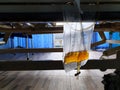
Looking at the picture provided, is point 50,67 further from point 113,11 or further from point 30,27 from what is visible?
point 30,27

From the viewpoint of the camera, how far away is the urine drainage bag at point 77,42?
0.88m

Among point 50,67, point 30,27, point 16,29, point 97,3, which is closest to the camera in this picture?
point 97,3

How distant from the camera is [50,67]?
134cm

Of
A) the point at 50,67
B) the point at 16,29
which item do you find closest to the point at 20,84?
the point at 16,29

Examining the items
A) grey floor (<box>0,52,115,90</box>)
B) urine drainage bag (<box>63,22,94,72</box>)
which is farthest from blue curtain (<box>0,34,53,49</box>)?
urine drainage bag (<box>63,22,94,72</box>)

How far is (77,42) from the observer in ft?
2.97

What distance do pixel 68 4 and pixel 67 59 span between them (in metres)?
0.23

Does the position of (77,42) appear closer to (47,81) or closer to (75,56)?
(75,56)

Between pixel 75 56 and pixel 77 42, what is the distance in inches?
2.4

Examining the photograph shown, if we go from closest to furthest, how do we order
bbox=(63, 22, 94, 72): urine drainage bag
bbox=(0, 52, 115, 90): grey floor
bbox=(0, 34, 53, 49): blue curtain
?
bbox=(63, 22, 94, 72): urine drainage bag
bbox=(0, 52, 115, 90): grey floor
bbox=(0, 34, 53, 49): blue curtain

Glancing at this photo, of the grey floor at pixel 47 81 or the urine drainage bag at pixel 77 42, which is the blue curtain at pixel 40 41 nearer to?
the grey floor at pixel 47 81

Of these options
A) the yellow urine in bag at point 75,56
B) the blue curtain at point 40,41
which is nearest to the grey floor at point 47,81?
the yellow urine in bag at point 75,56

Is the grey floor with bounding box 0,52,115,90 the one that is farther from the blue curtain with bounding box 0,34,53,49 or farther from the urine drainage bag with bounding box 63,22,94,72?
the blue curtain with bounding box 0,34,53,49

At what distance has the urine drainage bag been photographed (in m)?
0.88
